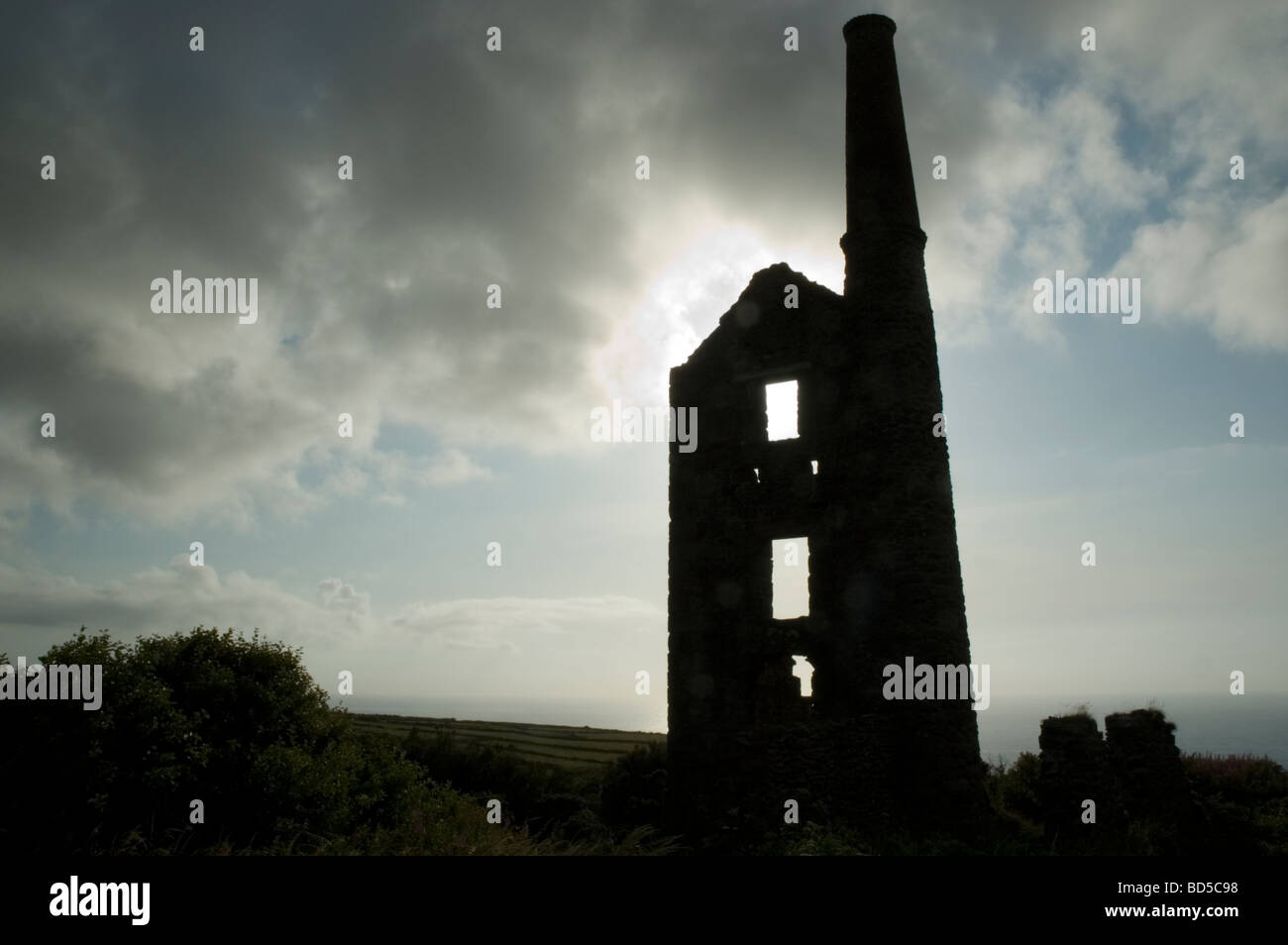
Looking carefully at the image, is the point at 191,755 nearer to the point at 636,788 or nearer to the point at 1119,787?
the point at 636,788

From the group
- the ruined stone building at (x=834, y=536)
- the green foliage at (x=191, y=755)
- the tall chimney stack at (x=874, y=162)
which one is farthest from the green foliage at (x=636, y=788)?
the tall chimney stack at (x=874, y=162)

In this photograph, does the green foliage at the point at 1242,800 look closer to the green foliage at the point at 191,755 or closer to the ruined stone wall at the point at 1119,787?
the ruined stone wall at the point at 1119,787

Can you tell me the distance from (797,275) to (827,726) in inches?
374

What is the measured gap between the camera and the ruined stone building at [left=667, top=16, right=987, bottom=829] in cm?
1459

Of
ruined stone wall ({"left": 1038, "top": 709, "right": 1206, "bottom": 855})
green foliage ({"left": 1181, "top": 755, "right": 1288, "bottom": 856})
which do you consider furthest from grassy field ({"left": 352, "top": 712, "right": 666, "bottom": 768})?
ruined stone wall ({"left": 1038, "top": 709, "right": 1206, "bottom": 855})

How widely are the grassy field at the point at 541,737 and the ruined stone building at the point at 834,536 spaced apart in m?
17.1

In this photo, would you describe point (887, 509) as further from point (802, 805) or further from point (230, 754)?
point (230, 754)

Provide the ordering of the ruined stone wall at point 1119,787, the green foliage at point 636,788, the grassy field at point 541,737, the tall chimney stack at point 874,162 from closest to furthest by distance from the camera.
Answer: the ruined stone wall at point 1119,787
the tall chimney stack at point 874,162
the green foliage at point 636,788
the grassy field at point 541,737

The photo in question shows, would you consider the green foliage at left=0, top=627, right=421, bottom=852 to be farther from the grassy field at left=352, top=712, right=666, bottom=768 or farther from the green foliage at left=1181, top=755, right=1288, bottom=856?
the grassy field at left=352, top=712, right=666, bottom=768

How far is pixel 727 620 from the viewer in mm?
17109

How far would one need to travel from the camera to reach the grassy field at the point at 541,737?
38.4m

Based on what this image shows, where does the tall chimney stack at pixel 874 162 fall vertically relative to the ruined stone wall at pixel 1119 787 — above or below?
above

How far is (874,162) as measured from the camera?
1712cm
